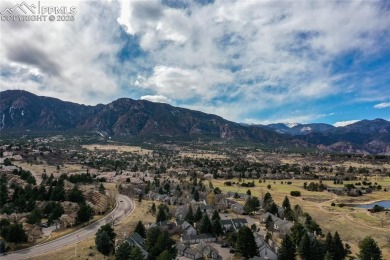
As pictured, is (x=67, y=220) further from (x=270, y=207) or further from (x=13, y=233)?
(x=270, y=207)

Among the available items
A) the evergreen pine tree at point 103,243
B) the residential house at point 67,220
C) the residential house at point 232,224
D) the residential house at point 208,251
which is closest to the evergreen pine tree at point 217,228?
the residential house at point 232,224

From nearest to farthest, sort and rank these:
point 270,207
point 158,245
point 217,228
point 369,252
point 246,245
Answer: point 369,252, point 158,245, point 246,245, point 217,228, point 270,207

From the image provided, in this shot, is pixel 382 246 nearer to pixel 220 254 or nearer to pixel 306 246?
pixel 306 246

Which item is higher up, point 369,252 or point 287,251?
point 369,252

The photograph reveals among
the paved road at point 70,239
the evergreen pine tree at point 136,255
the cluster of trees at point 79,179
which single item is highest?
the cluster of trees at point 79,179

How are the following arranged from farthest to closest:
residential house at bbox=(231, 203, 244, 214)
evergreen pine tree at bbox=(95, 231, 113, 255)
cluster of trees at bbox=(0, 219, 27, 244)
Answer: residential house at bbox=(231, 203, 244, 214)
cluster of trees at bbox=(0, 219, 27, 244)
evergreen pine tree at bbox=(95, 231, 113, 255)

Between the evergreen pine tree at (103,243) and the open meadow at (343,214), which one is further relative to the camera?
the open meadow at (343,214)

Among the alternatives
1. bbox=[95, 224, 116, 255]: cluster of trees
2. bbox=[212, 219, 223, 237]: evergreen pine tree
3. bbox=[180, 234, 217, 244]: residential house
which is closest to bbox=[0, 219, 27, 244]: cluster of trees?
bbox=[95, 224, 116, 255]: cluster of trees

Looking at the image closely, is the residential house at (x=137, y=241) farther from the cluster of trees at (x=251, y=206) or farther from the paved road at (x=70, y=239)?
the cluster of trees at (x=251, y=206)

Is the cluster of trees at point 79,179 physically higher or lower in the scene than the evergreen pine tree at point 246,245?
higher

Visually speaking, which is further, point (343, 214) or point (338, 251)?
point (343, 214)

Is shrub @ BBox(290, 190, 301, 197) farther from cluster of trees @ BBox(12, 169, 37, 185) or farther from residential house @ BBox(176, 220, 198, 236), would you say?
cluster of trees @ BBox(12, 169, 37, 185)

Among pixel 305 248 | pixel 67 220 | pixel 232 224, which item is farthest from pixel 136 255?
pixel 67 220
